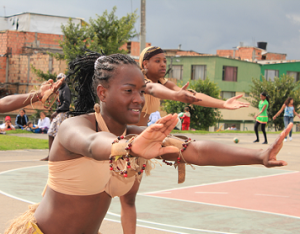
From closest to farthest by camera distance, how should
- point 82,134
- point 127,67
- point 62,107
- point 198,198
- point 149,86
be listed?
point 82,134 < point 127,67 < point 149,86 < point 198,198 < point 62,107

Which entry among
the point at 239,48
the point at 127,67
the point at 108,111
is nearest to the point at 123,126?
the point at 108,111

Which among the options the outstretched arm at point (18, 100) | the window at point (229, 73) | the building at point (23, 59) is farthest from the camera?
the window at point (229, 73)

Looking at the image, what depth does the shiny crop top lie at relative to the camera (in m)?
2.39

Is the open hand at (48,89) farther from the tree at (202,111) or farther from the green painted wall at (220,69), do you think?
the green painted wall at (220,69)

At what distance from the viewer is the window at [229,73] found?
45.1 m

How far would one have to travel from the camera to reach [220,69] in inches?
1756

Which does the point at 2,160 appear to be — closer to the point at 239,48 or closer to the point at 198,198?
the point at 198,198

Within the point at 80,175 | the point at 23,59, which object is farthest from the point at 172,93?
the point at 23,59

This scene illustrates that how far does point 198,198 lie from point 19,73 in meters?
33.2

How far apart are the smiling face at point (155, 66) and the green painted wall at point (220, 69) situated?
4033 centimetres

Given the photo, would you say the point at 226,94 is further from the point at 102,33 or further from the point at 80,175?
the point at 80,175

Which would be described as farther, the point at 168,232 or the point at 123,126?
the point at 168,232

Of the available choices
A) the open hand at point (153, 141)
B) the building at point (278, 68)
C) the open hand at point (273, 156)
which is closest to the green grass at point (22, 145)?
the open hand at point (153, 141)

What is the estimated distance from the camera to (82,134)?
208 cm
